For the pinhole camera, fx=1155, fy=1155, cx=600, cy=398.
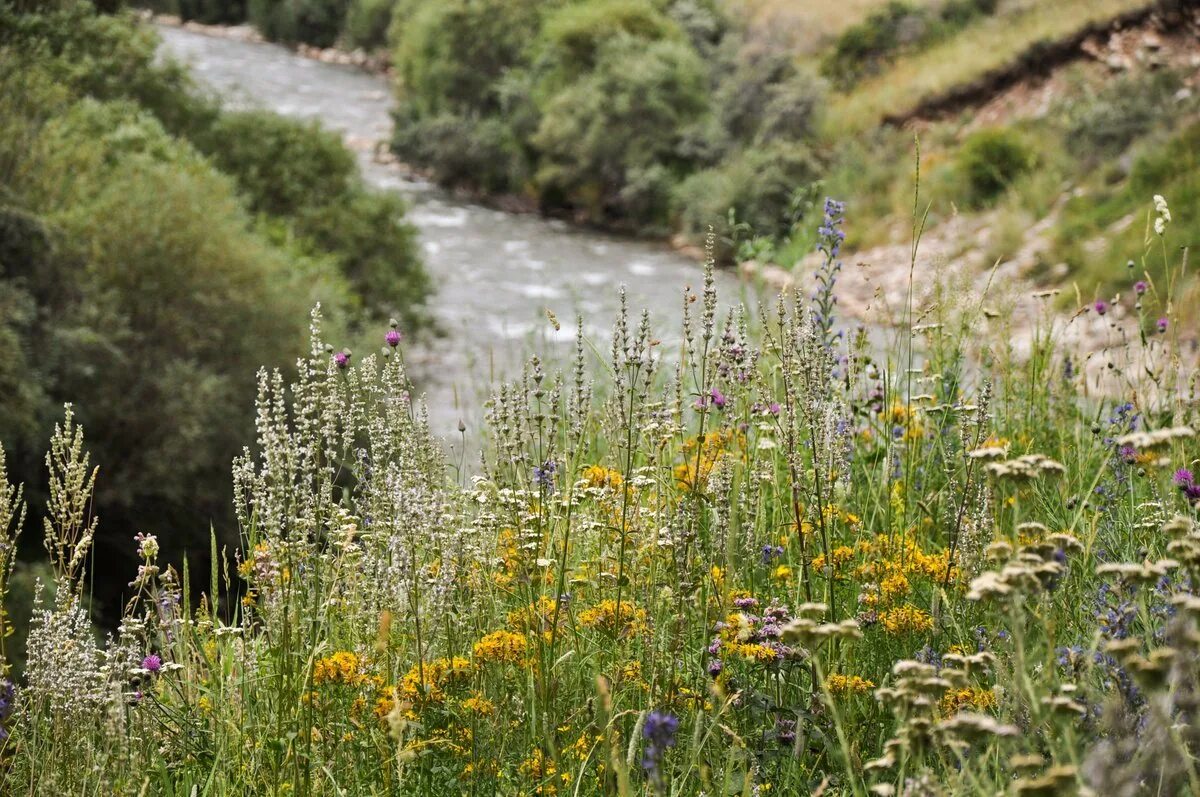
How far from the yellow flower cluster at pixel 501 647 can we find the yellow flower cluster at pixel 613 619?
186mm

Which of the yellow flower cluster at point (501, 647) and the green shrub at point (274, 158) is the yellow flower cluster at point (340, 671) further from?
the green shrub at point (274, 158)

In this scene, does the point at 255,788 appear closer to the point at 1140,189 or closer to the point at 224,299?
the point at 224,299

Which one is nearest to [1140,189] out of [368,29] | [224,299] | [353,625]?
[224,299]

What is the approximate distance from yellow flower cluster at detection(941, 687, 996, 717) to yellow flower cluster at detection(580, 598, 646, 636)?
0.73 m

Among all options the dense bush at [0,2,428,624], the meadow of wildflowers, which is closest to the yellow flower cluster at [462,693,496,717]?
the meadow of wildflowers

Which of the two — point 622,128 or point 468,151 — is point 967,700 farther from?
point 468,151

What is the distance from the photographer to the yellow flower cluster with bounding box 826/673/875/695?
8.67 ft

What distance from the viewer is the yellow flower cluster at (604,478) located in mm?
3500

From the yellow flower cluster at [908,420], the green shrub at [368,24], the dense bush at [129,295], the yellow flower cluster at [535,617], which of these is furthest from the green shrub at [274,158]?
the green shrub at [368,24]

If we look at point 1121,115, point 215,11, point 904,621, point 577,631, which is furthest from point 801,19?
point 215,11

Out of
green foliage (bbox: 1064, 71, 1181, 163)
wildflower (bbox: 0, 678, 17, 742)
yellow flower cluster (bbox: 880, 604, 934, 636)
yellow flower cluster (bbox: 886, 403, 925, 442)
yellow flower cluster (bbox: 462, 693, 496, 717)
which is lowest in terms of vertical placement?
wildflower (bbox: 0, 678, 17, 742)

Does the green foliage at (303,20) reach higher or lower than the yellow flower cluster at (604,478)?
higher

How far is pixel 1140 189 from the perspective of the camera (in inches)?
695

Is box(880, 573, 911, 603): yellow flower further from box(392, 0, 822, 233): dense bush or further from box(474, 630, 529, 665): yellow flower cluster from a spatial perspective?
box(392, 0, 822, 233): dense bush
